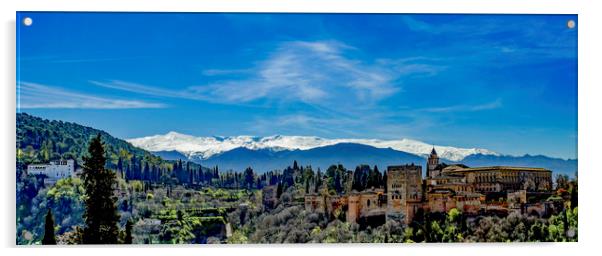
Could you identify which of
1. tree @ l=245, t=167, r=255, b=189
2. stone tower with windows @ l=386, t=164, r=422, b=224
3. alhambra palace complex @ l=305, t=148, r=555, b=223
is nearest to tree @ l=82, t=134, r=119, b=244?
tree @ l=245, t=167, r=255, b=189

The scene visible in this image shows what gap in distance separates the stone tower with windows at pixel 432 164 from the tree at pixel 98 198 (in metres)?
2.30

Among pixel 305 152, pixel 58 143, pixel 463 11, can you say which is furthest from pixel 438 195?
pixel 58 143

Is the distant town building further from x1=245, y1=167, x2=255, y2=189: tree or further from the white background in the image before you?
x1=245, y1=167, x2=255, y2=189: tree

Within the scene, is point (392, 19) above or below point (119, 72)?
above

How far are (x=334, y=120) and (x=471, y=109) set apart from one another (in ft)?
3.33

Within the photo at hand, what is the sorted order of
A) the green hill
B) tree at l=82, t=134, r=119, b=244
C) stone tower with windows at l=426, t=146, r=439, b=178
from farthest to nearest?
stone tower with windows at l=426, t=146, r=439, b=178
tree at l=82, t=134, r=119, b=244
the green hill

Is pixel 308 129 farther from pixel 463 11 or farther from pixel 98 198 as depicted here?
pixel 98 198

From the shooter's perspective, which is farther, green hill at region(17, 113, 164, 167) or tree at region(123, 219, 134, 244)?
tree at region(123, 219, 134, 244)

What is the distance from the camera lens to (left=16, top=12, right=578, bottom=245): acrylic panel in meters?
5.87

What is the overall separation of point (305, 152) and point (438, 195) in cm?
104

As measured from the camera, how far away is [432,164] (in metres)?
6.01
